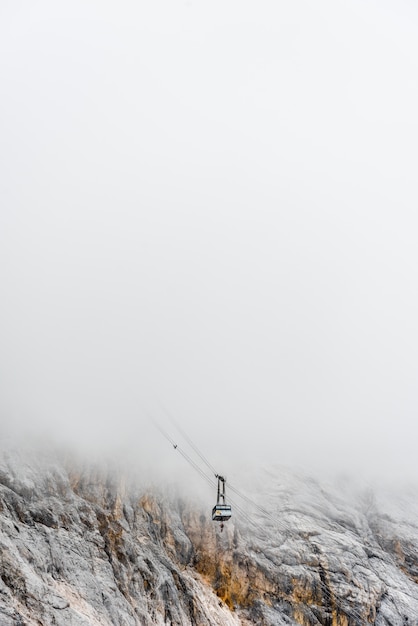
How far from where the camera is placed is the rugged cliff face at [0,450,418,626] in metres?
41.4

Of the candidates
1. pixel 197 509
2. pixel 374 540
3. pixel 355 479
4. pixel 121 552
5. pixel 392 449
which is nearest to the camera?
pixel 121 552

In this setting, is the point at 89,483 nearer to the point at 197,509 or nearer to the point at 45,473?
the point at 45,473

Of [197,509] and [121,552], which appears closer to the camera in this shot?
[121,552]

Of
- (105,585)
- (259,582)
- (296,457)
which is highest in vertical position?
(296,457)

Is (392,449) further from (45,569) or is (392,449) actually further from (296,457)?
(45,569)

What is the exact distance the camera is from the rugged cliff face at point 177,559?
41375 millimetres

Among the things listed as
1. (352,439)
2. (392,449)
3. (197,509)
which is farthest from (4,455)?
(392,449)

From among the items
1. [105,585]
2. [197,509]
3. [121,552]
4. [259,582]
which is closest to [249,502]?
[197,509]

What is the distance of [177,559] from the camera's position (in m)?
53.5

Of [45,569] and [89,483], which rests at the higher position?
[89,483]

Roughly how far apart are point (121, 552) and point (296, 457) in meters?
45.6

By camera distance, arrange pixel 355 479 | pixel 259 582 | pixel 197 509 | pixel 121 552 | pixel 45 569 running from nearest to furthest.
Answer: pixel 45 569, pixel 121 552, pixel 259 582, pixel 197 509, pixel 355 479

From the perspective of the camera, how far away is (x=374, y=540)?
66.0m

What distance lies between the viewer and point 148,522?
55.7 metres
